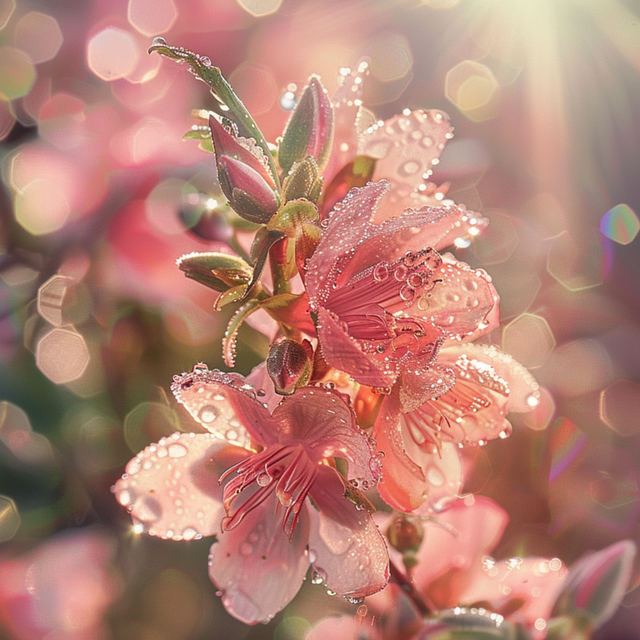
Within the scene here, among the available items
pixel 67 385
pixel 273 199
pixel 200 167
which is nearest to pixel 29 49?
pixel 200 167

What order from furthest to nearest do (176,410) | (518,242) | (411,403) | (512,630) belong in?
(518,242), (176,410), (512,630), (411,403)

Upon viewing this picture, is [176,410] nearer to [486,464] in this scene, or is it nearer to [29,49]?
[486,464]

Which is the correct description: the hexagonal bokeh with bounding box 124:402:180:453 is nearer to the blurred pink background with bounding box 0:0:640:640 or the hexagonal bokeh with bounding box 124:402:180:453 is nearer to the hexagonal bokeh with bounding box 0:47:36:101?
the blurred pink background with bounding box 0:0:640:640

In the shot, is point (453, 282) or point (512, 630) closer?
point (453, 282)

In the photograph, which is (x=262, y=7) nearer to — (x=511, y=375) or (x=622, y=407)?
(x=511, y=375)

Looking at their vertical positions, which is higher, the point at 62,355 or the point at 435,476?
the point at 435,476

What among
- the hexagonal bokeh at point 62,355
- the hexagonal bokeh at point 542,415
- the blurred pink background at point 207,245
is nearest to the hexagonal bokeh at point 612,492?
the blurred pink background at point 207,245

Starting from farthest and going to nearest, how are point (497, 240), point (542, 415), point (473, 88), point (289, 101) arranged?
point (473, 88) < point (497, 240) < point (542, 415) < point (289, 101)

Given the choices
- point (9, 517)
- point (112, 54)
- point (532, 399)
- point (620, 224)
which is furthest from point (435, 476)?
point (112, 54)
